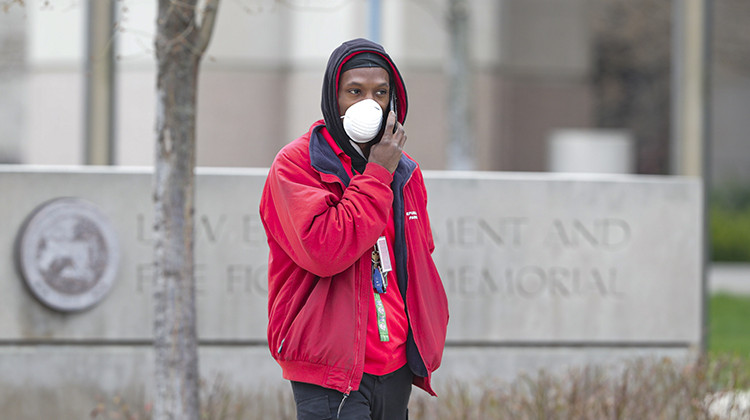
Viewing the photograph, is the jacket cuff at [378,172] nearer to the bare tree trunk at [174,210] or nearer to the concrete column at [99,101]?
the bare tree trunk at [174,210]

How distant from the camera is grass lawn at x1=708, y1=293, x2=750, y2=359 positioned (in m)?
9.73

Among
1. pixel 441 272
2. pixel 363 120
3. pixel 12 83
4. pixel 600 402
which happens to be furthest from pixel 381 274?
pixel 12 83

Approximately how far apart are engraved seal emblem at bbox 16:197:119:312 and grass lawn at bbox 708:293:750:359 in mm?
5699

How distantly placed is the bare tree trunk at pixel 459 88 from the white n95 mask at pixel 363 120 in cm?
771

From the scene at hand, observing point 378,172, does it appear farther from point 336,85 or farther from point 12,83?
point 12,83

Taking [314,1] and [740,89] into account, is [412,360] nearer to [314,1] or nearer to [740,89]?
[314,1]

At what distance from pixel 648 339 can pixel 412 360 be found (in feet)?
14.1

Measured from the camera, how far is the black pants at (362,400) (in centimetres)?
262

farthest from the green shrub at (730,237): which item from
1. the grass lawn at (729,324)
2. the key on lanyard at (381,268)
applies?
the key on lanyard at (381,268)

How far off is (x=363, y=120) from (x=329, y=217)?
0.96 ft

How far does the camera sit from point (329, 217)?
2537 mm

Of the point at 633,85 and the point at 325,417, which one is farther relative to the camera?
the point at 633,85

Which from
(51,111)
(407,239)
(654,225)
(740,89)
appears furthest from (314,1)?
(740,89)

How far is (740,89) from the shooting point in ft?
Result: 73.6
